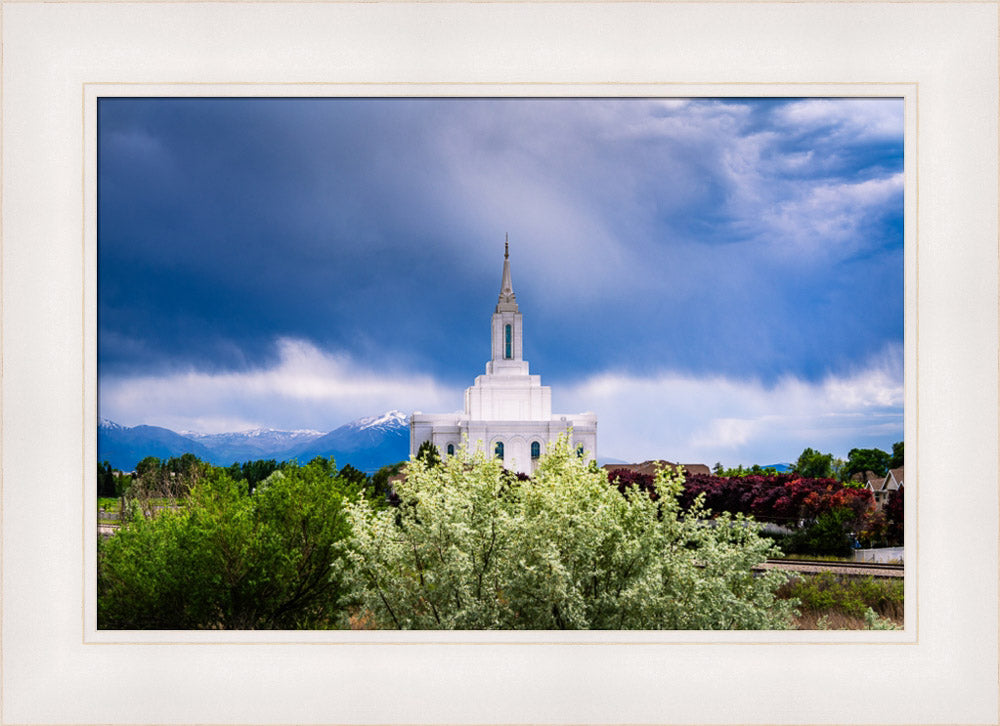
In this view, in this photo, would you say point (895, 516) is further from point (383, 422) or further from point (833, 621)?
point (383, 422)

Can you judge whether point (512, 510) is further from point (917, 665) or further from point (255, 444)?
point (255, 444)

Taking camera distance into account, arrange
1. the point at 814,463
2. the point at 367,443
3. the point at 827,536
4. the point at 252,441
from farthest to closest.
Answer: the point at 814,463 → the point at 367,443 → the point at 252,441 → the point at 827,536

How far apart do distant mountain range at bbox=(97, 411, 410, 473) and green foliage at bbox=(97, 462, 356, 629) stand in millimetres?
3220

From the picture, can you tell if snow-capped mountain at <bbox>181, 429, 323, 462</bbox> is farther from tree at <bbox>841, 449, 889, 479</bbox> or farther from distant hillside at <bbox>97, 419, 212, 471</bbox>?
tree at <bbox>841, 449, 889, 479</bbox>

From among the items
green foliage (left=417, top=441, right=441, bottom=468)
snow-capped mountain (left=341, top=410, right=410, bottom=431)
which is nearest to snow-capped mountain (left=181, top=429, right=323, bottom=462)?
snow-capped mountain (left=341, top=410, right=410, bottom=431)

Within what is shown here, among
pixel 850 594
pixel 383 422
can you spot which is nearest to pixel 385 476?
pixel 383 422

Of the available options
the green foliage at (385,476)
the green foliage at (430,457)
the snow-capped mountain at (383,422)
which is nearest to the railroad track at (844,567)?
the green foliage at (430,457)

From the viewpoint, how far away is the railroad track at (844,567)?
6.84 m

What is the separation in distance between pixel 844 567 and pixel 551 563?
183 inches

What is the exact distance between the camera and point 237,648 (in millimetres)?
4125

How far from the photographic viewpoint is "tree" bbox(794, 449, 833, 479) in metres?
15.4

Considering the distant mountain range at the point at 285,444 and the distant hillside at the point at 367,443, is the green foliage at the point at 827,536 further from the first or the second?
the distant hillside at the point at 367,443

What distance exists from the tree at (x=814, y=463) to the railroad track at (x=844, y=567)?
23.2 ft

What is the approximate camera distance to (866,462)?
46.4 feet
